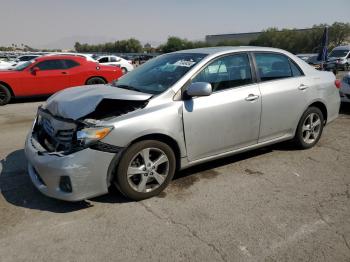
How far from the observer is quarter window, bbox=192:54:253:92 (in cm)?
404

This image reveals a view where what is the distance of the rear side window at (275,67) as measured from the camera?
179 inches

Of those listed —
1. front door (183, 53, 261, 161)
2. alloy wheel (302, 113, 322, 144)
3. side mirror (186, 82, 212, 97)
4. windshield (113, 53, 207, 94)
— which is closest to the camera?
side mirror (186, 82, 212, 97)

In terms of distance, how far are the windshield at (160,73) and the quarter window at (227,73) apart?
176 mm

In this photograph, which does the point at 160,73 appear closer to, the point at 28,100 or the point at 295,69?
the point at 295,69

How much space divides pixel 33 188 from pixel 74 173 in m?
1.06

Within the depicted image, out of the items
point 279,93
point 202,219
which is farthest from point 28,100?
point 202,219

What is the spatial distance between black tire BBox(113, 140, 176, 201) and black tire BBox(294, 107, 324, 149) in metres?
2.27

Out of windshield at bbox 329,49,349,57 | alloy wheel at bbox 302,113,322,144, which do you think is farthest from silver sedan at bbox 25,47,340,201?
windshield at bbox 329,49,349,57

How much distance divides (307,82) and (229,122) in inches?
65.1

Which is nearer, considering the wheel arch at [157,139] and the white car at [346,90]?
the wheel arch at [157,139]

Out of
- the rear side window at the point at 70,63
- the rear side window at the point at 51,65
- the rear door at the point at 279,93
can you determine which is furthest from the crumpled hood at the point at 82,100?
the rear side window at the point at 70,63

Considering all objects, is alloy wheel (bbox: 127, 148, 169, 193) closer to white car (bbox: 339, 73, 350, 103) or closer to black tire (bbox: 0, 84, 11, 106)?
white car (bbox: 339, 73, 350, 103)

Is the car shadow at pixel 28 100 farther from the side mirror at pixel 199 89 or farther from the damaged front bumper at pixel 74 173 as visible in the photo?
the side mirror at pixel 199 89

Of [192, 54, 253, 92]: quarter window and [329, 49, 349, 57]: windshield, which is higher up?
[192, 54, 253, 92]: quarter window
